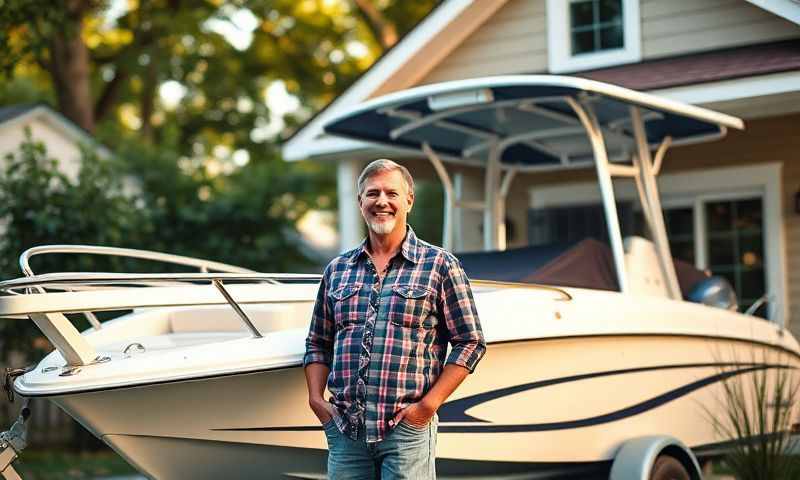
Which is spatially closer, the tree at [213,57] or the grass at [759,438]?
the grass at [759,438]

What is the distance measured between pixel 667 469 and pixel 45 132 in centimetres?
1101

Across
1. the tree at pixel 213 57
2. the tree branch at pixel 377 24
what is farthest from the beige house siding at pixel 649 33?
the tree branch at pixel 377 24

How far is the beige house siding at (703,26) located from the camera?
8.53m

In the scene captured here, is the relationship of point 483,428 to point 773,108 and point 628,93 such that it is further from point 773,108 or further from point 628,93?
point 773,108

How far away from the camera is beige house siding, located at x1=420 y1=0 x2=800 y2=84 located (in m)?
8.62

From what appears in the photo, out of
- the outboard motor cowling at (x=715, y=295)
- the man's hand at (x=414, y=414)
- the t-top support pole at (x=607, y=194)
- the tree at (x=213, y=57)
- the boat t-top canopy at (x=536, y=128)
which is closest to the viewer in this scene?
the man's hand at (x=414, y=414)

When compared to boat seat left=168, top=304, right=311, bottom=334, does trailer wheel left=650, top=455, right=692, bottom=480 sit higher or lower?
lower

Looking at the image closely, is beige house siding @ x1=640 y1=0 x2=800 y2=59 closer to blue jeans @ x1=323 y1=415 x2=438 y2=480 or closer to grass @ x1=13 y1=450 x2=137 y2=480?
grass @ x1=13 y1=450 x2=137 y2=480

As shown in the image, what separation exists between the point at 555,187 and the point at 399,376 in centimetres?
726

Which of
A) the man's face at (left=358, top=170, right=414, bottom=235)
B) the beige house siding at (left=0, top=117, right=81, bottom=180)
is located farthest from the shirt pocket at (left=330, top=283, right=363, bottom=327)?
the beige house siding at (left=0, top=117, right=81, bottom=180)

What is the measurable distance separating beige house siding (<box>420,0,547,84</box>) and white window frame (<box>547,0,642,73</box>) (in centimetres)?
11

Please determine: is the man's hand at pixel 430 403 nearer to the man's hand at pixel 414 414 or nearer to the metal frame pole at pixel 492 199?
the man's hand at pixel 414 414

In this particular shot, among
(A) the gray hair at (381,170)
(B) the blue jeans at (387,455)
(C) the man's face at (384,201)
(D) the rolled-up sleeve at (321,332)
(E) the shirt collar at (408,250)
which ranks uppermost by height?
(A) the gray hair at (381,170)

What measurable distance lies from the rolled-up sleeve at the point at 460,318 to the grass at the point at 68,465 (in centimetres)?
565
